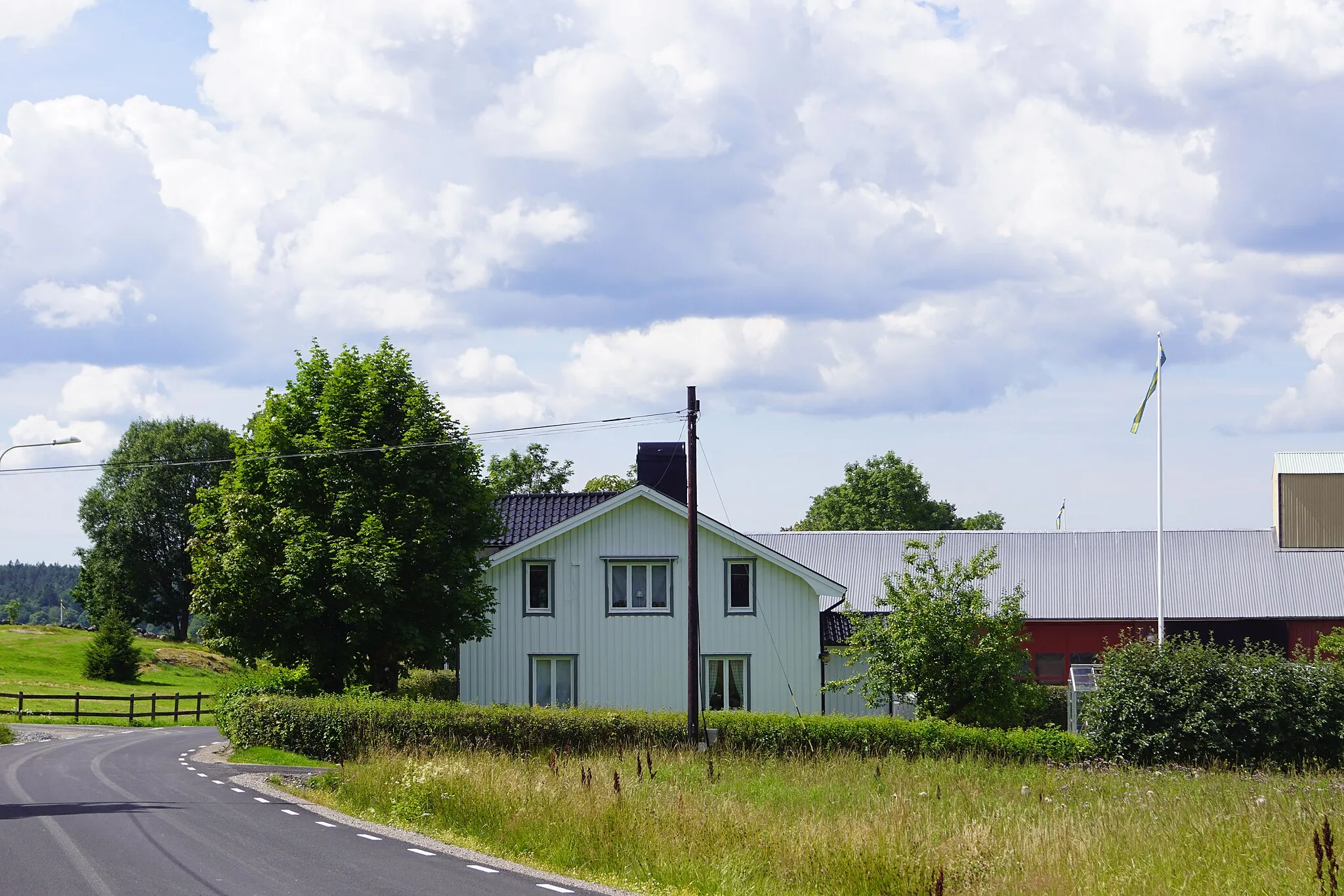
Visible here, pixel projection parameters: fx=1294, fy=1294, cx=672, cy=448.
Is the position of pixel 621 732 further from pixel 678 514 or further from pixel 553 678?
pixel 678 514

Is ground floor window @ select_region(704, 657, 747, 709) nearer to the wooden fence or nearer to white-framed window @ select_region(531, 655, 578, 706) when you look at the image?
white-framed window @ select_region(531, 655, 578, 706)

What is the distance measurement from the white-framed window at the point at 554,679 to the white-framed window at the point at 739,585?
4978mm

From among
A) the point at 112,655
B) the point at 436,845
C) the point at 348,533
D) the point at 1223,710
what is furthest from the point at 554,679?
the point at 112,655

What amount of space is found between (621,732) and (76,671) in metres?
55.4

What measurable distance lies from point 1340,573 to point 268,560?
135 ft

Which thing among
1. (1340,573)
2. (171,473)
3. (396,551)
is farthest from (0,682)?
(1340,573)

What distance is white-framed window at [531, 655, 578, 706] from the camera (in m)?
39.0

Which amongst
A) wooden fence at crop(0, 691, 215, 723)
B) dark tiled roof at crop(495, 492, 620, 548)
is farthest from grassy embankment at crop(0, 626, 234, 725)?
dark tiled roof at crop(495, 492, 620, 548)

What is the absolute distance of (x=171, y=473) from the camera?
303ft

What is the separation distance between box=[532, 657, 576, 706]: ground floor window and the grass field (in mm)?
17760

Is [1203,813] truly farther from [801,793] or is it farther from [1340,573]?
[1340,573]

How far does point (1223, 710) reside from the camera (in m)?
25.2

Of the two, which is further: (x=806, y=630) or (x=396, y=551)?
(x=806, y=630)

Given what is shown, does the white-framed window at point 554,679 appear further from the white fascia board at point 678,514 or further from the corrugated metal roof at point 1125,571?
the corrugated metal roof at point 1125,571
